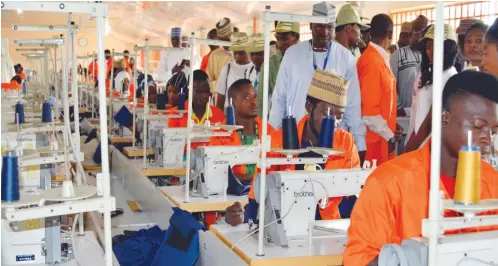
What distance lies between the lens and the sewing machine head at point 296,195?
7.89 feet

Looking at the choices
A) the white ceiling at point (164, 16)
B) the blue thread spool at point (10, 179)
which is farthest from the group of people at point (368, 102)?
the white ceiling at point (164, 16)

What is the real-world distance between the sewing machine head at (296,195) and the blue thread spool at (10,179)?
0.91m

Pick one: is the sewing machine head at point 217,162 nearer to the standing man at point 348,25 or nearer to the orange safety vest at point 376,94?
the orange safety vest at point 376,94

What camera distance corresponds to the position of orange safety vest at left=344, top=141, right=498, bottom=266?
1.86 meters

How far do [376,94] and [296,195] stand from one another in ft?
6.33

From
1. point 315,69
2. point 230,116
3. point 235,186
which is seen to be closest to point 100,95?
point 235,186

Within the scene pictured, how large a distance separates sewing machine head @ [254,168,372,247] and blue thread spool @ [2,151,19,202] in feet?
2.98

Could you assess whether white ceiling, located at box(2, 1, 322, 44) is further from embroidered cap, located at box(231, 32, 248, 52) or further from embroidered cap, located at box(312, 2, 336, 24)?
embroidered cap, located at box(312, 2, 336, 24)

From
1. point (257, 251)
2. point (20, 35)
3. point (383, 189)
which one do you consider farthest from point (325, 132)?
point (20, 35)

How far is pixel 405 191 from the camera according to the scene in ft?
6.17

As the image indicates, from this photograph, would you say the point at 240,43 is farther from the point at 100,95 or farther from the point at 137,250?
the point at 100,95

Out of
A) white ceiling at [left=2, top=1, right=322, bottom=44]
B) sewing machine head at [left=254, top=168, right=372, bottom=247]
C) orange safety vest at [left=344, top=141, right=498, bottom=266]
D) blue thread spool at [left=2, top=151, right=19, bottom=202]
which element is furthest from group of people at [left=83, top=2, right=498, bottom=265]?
white ceiling at [left=2, top=1, right=322, bottom=44]

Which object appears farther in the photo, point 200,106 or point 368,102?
point 200,106

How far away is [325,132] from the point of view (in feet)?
8.51
